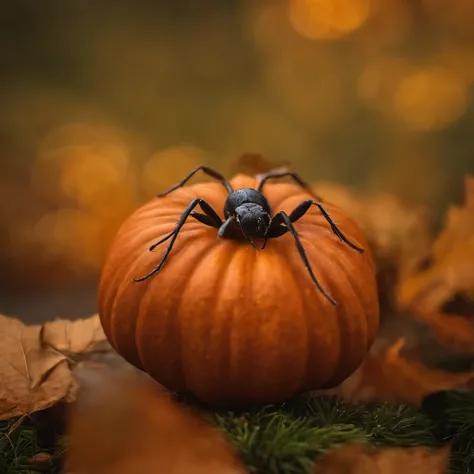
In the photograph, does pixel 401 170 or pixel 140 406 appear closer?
pixel 140 406

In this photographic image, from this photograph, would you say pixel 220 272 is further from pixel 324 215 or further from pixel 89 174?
pixel 89 174

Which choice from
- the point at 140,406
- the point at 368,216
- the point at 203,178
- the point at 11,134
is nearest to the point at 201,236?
the point at 140,406

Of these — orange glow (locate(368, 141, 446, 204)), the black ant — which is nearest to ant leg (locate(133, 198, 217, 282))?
the black ant

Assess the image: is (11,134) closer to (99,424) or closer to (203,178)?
(203,178)

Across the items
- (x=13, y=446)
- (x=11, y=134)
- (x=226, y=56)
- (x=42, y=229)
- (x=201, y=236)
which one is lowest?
(x=13, y=446)

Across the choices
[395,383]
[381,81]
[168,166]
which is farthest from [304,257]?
[381,81]

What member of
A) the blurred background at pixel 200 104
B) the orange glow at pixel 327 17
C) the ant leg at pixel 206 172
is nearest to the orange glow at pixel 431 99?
the blurred background at pixel 200 104

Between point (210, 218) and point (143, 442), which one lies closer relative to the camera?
point (143, 442)
